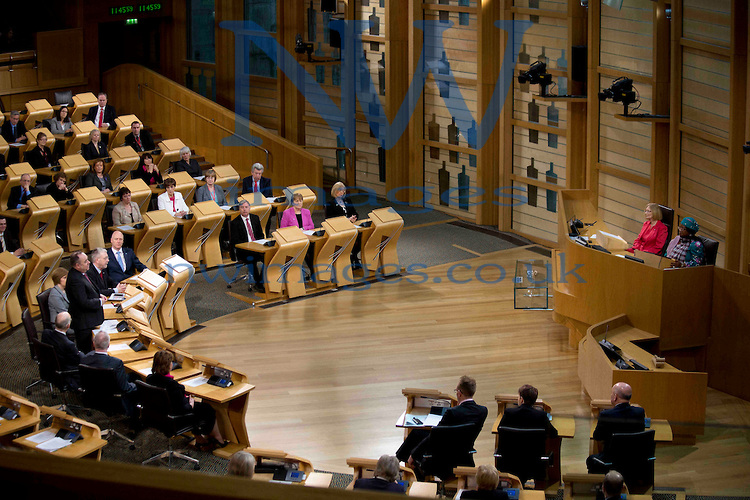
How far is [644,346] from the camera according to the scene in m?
7.34

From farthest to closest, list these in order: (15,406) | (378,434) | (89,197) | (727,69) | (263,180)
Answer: (263,180) → (89,197) → (727,69) → (378,434) → (15,406)

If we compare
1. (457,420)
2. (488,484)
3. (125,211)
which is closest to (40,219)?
(125,211)

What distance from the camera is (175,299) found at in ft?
29.0

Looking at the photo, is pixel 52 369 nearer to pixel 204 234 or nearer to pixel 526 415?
pixel 526 415

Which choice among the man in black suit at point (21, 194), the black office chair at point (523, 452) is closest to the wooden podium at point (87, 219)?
the man in black suit at point (21, 194)

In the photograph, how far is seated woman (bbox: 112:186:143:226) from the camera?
10.2m

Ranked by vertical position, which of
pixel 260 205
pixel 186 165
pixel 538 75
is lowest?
pixel 260 205

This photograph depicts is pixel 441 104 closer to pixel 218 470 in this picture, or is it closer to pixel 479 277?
pixel 479 277

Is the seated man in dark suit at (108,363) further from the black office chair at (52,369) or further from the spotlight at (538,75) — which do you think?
the spotlight at (538,75)

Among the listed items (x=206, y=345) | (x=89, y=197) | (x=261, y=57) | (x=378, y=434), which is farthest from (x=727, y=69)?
(x=261, y=57)

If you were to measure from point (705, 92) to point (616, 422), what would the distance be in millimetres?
4487

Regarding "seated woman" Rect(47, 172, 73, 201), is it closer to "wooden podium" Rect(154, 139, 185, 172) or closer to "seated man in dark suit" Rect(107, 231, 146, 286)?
"wooden podium" Rect(154, 139, 185, 172)

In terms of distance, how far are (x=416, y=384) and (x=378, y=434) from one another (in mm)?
1028

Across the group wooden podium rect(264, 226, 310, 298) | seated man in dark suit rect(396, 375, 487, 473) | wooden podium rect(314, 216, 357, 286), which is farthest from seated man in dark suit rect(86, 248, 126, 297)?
seated man in dark suit rect(396, 375, 487, 473)
